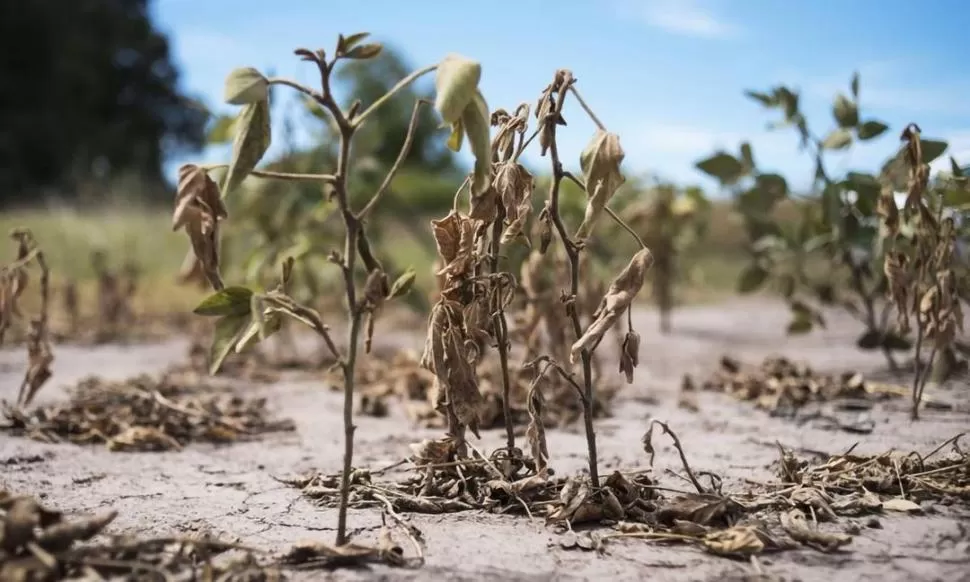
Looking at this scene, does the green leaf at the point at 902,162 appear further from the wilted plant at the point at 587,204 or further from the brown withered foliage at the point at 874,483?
the wilted plant at the point at 587,204

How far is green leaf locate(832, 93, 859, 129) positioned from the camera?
2344mm

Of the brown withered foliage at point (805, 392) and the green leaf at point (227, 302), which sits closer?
the green leaf at point (227, 302)

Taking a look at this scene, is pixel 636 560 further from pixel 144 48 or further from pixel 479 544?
pixel 144 48

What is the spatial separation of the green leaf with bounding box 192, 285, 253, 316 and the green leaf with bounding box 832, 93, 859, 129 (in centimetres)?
181

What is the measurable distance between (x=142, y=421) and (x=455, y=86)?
1.47 m

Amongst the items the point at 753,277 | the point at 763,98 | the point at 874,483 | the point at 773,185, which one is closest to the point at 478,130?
the point at 874,483

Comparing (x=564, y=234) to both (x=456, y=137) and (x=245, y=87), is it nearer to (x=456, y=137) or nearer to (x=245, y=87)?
(x=456, y=137)

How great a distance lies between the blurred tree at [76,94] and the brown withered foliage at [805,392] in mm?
14521

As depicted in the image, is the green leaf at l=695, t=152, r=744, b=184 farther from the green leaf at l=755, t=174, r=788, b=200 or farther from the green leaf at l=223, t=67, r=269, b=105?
the green leaf at l=223, t=67, r=269, b=105

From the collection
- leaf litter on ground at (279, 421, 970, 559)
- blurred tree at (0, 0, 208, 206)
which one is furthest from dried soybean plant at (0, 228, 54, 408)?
blurred tree at (0, 0, 208, 206)

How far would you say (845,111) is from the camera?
235cm

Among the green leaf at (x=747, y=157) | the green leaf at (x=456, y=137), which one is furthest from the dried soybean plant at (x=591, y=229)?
the green leaf at (x=747, y=157)

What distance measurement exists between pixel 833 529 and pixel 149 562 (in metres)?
0.95

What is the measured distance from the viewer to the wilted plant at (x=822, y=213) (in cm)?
237
